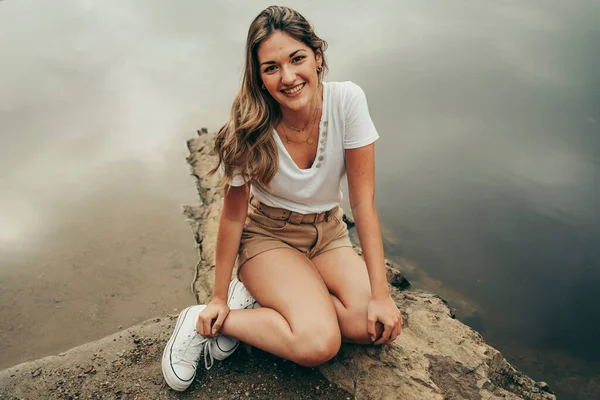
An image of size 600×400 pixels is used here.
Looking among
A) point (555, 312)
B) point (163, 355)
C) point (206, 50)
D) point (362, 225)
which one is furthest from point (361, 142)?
point (206, 50)

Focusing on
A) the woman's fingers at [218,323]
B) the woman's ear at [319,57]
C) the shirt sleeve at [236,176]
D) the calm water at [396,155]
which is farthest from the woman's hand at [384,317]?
the calm water at [396,155]

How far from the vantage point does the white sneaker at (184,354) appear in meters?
2.35

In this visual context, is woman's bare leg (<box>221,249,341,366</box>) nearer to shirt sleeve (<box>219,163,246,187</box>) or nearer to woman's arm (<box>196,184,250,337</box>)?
woman's arm (<box>196,184,250,337</box>)

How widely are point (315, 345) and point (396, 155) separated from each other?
352 cm

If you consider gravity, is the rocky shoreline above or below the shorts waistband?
below

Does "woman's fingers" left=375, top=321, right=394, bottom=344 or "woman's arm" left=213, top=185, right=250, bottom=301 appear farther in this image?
"woman's arm" left=213, top=185, right=250, bottom=301

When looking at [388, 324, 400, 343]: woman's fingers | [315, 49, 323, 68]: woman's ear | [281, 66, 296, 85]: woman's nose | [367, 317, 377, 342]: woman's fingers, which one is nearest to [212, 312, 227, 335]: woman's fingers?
[367, 317, 377, 342]: woman's fingers

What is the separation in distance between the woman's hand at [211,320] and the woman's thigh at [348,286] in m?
0.53

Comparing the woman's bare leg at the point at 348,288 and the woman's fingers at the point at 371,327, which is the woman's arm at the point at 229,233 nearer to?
the woman's bare leg at the point at 348,288

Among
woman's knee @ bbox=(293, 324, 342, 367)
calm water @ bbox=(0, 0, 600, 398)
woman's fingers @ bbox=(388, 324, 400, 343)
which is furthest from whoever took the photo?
calm water @ bbox=(0, 0, 600, 398)

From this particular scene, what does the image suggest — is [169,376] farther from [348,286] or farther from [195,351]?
[348,286]

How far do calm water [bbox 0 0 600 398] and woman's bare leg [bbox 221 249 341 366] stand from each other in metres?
1.36

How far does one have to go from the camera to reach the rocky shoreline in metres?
2.36

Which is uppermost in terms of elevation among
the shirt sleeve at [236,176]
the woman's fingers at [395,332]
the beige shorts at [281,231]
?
the shirt sleeve at [236,176]
